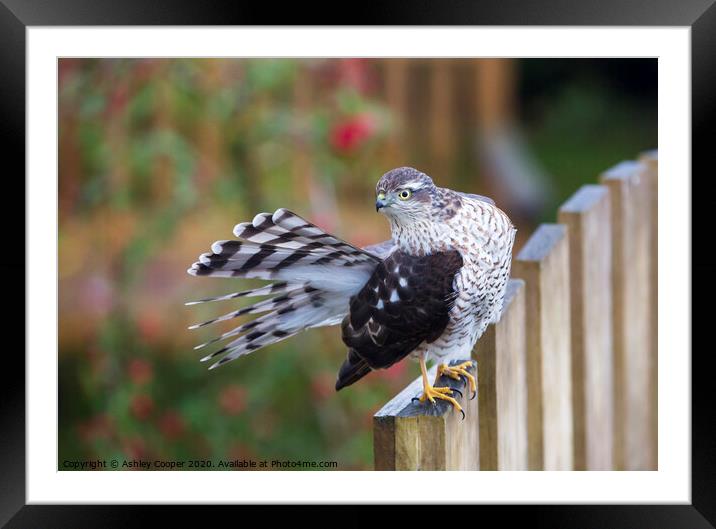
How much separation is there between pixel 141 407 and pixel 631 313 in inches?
54.2

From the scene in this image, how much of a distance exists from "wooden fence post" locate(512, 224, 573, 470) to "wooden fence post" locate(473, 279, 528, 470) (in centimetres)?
5

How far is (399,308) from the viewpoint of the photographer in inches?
69.2

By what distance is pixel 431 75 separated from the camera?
170 inches

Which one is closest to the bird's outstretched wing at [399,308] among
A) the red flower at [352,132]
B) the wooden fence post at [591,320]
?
the wooden fence post at [591,320]

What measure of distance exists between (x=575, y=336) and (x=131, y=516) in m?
1.04

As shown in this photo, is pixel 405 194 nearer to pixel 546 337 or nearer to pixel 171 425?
pixel 546 337

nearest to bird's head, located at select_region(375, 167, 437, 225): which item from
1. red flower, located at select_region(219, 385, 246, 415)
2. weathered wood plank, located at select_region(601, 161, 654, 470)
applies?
weathered wood plank, located at select_region(601, 161, 654, 470)

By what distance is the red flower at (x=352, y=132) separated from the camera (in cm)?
292

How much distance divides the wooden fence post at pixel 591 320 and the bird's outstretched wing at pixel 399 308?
63cm
